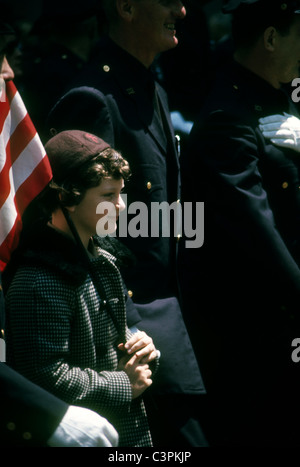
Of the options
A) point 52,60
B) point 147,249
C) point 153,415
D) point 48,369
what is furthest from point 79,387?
point 52,60

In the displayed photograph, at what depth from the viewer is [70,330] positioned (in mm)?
2957

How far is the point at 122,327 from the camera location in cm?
315

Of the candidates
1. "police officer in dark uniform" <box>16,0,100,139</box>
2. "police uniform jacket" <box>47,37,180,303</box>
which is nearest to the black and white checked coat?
"police uniform jacket" <box>47,37,180,303</box>

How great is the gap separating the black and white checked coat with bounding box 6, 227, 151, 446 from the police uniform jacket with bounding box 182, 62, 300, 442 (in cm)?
74

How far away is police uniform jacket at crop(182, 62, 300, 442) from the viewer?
142 inches

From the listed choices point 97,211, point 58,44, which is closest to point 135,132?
point 97,211

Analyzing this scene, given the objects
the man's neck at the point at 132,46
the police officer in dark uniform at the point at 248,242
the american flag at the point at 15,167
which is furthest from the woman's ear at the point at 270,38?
the american flag at the point at 15,167

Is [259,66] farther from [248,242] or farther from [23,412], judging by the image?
[23,412]

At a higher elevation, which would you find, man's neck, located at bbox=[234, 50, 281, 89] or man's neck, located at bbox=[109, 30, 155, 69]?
man's neck, located at bbox=[109, 30, 155, 69]

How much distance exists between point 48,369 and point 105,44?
1667mm

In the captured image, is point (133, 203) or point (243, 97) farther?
point (243, 97)

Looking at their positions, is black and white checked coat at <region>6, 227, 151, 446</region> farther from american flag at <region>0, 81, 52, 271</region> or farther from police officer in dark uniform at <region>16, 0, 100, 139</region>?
police officer in dark uniform at <region>16, 0, 100, 139</region>

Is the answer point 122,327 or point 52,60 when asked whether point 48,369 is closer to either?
point 122,327
